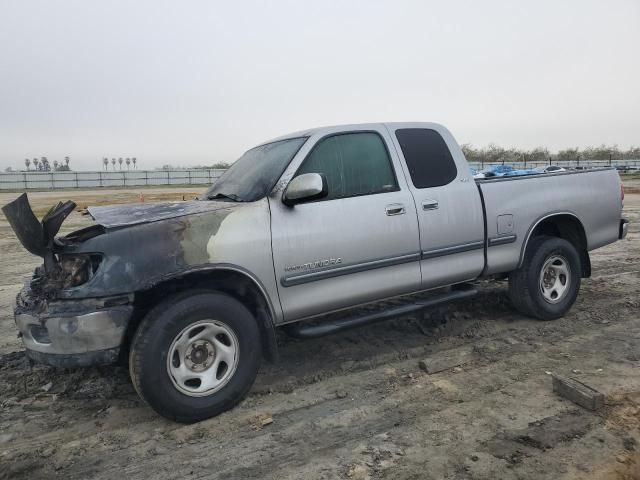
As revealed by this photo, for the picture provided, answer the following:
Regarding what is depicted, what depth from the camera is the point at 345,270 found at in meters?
3.82

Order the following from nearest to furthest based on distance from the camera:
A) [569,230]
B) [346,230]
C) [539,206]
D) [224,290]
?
[224,290] < [346,230] < [539,206] < [569,230]

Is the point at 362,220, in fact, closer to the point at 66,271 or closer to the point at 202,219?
the point at 202,219

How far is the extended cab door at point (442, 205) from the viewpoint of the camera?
4.26m

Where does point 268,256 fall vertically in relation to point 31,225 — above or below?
below

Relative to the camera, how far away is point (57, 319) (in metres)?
3.06

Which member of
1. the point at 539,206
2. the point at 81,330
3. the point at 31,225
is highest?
the point at 31,225

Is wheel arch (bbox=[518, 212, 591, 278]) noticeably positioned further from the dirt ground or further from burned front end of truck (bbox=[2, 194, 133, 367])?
burned front end of truck (bbox=[2, 194, 133, 367])

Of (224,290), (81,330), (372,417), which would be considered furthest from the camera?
(224,290)

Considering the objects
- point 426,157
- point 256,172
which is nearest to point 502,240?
point 426,157

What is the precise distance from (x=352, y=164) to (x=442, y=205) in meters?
0.90

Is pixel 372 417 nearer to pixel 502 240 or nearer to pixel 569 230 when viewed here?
pixel 502 240

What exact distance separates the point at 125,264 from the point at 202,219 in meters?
0.58

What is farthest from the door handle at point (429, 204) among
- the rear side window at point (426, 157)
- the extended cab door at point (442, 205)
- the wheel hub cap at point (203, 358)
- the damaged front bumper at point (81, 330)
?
the damaged front bumper at point (81, 330)

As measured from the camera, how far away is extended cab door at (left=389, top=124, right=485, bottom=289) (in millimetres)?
4262
